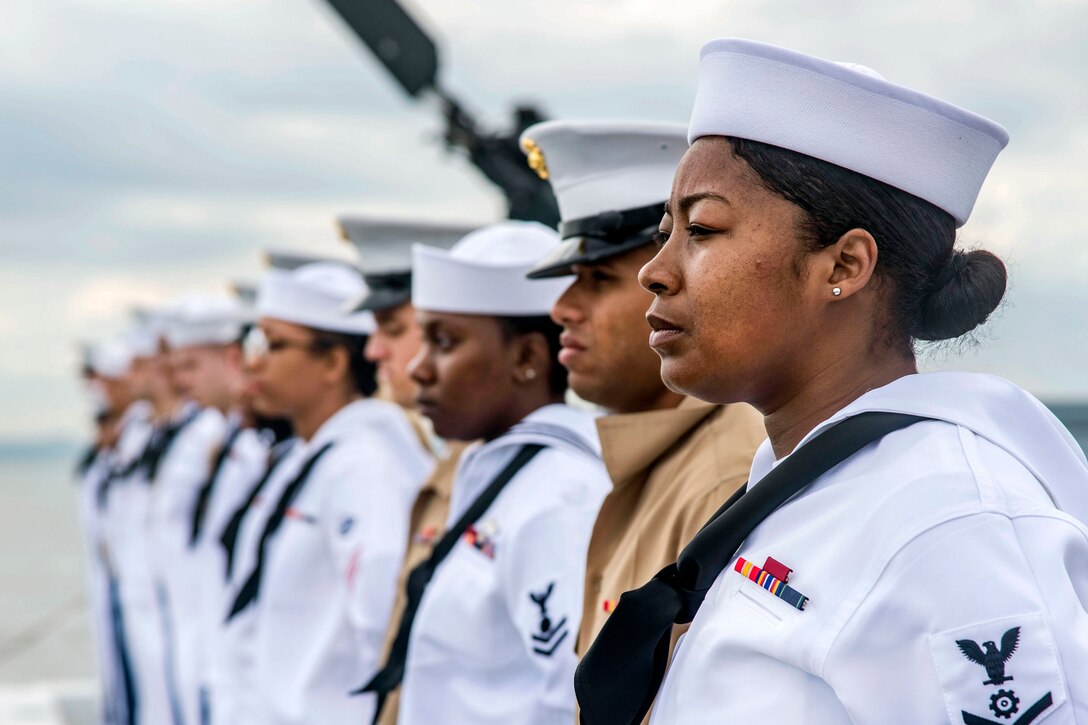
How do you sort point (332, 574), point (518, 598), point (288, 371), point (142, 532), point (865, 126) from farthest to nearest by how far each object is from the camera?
point (142, 532) < point (288, 371) < point (332, 574) < point (518, 598) < point (865, 126)

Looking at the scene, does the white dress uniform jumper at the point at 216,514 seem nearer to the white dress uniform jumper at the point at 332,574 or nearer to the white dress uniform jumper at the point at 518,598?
the white dress uniform jumper at the point at 332,574

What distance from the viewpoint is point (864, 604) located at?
1.31 metres

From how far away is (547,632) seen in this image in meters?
2.66

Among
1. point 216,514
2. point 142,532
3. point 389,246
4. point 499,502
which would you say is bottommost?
point 142,532

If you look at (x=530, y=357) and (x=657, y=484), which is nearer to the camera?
(x=657, y=484)

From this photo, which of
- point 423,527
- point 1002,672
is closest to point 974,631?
point 1002,672

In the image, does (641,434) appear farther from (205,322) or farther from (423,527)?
(205,322)

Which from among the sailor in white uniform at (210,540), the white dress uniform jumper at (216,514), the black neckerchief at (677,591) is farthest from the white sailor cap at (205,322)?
the black neckerchief at (677,591)

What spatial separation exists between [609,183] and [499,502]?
0.78m

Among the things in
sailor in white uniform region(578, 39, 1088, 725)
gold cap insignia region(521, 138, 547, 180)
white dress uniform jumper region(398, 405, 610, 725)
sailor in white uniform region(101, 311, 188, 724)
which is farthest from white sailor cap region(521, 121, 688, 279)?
sailor in white uniform region(101, 311, 188, 724)

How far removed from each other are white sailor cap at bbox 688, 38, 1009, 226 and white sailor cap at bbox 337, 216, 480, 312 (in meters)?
2.73

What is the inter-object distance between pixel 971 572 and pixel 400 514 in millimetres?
2977

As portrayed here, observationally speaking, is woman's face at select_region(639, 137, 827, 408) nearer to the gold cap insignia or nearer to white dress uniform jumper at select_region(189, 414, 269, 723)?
the gold cap insignia

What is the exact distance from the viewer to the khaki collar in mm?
2318
